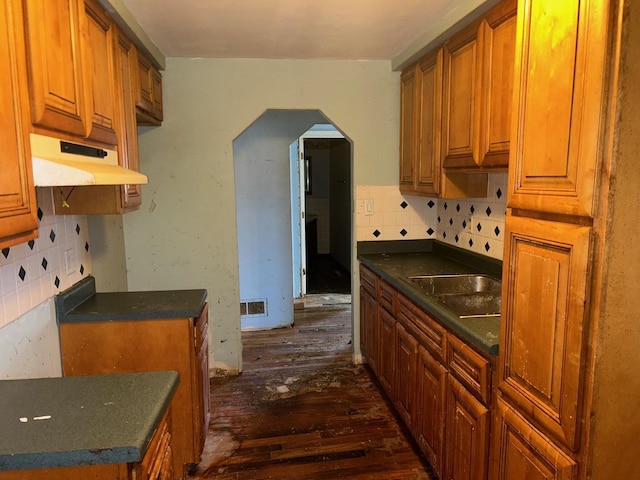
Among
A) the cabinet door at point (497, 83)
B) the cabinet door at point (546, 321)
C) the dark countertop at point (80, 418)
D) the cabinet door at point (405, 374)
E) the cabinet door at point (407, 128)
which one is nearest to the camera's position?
the dark countertop at point (80, 418)

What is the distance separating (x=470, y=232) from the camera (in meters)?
2.98

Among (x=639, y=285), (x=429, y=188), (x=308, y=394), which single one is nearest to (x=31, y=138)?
(x=639, y=285)

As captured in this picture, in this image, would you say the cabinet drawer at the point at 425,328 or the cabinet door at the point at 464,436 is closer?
the cabinet door at the point at 464,436

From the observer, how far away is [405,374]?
8.30 ft

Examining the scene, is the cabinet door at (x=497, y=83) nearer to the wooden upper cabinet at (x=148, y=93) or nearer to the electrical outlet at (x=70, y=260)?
the wooden upper cabinet at (x=148, y=93)

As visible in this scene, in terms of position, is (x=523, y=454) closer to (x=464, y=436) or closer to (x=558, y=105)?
(x=464, y=436)

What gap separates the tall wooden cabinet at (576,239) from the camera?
107 centimetres

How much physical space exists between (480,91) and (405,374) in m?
1.54

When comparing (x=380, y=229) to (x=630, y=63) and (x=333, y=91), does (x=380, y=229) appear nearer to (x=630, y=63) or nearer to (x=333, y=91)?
(x=333, y=91)

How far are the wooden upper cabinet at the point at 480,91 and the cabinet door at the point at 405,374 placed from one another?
38.9 inches

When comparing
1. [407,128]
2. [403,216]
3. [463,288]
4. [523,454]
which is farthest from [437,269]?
[523,454]

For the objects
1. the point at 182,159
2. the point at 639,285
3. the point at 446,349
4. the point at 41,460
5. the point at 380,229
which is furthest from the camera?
the point at 380,229

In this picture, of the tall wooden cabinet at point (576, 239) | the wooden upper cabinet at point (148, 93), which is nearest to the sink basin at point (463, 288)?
the tall wooden cabinet at point (576, 239)

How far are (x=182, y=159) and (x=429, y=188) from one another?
5.60 feet
